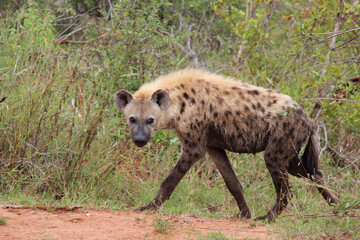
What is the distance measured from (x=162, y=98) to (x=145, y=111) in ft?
0.62

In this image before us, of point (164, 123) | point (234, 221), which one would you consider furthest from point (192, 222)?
point (164, 123)

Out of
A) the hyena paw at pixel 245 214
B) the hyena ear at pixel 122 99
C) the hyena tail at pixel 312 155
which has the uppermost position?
the hyena ear at pixel 122 99

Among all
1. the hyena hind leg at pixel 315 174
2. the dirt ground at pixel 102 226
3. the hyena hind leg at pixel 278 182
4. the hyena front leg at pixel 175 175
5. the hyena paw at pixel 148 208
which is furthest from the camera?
the hyena hind leg at pixel 315 174

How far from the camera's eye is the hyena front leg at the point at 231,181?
4.93m

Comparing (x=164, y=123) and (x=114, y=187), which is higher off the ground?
(x=164, y=123)

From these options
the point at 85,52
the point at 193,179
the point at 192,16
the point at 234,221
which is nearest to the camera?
the point at 234,221

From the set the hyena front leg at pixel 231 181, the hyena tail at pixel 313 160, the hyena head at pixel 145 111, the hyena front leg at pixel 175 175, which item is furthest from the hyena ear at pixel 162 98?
the hyena tail at pixel 313 160

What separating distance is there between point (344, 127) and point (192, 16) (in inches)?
134

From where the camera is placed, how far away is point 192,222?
412 centimetres

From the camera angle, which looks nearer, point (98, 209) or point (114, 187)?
point (98, 209)

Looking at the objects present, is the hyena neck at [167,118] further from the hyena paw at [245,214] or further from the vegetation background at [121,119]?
the hyena paw at [245,214]

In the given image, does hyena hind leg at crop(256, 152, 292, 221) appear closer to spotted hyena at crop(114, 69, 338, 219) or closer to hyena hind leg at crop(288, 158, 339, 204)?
spotted hyena at crop(114, 69, 338, 219)

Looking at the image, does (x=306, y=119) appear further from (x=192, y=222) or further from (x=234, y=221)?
(x=192, y=222)

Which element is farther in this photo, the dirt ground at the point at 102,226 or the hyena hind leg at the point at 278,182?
the hyena hind leg at the point at 278,182
